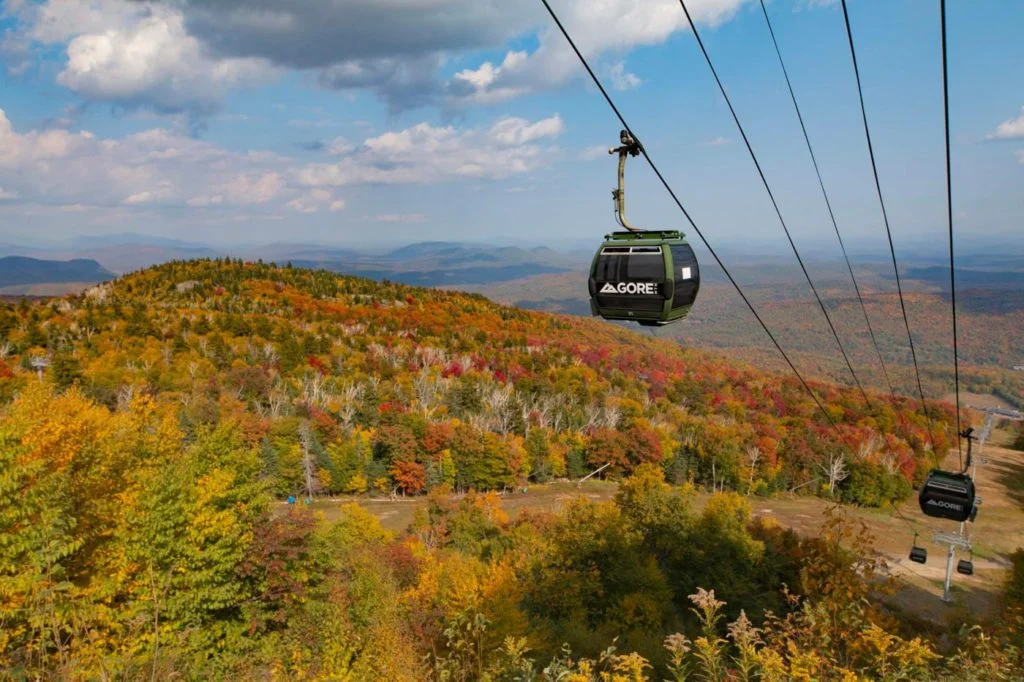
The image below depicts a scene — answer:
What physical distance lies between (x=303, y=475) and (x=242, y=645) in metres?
48.4

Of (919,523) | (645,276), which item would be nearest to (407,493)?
(919,523)

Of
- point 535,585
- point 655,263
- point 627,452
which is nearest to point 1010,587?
point 535,585

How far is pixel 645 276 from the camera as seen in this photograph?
1023 centimetres

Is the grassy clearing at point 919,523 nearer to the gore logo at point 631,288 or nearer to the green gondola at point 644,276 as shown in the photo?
the green gondola at point 644,276

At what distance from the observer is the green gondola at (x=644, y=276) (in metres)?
10.1

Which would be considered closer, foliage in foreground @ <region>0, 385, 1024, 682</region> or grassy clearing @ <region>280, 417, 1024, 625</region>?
foliage in foreground @ <region>0, 385, 1024, 682</region>

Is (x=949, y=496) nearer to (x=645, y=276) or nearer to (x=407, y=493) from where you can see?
(x=645, y=276)

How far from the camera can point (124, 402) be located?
67812 millimetres

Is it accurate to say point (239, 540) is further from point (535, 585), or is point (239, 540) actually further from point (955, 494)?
point (955, 494)

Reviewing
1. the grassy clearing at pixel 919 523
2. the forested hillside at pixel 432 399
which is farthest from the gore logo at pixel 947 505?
the forested hillside at pixel 432 399

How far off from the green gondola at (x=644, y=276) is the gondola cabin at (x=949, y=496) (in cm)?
1821

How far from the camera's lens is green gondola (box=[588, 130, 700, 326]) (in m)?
10.1

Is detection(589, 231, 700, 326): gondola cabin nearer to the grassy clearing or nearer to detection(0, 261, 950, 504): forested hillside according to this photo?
the grassy clearing

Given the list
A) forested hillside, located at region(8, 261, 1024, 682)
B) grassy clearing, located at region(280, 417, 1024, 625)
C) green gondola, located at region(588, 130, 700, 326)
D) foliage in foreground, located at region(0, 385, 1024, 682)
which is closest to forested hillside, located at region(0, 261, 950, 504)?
forested hillside, located at region(8, 261, 1024, 682)
